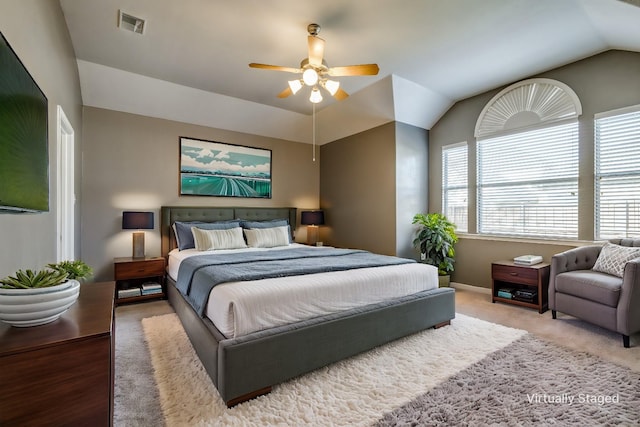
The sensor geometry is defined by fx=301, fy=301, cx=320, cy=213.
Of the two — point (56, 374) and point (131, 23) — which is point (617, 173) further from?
point (131, 23)

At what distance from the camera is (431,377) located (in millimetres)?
2113

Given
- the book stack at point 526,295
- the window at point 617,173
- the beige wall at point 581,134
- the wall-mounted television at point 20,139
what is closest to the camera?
the wall-mounted television at point 20,139

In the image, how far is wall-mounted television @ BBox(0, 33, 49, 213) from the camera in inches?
45.3

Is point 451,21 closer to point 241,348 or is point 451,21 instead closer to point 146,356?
point 241,348

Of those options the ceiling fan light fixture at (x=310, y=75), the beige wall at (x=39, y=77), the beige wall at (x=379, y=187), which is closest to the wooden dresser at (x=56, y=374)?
the beige wall at (x=39, y=77)

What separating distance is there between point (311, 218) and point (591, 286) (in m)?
3.92

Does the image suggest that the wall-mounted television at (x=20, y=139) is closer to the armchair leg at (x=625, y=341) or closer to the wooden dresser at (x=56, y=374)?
the wooden dresser at (x=56, y=374)

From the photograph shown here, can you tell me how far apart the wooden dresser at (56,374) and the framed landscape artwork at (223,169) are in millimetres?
3662

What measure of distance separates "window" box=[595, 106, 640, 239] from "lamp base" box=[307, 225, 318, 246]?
3908 millimetres

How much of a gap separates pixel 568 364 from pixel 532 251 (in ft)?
6.42

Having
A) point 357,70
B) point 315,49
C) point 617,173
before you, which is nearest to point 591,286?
point 617,173

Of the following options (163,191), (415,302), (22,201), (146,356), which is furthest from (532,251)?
(163,191)

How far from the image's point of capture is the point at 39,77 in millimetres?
1878

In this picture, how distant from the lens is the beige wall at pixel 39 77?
1.41m
